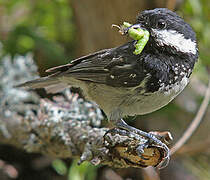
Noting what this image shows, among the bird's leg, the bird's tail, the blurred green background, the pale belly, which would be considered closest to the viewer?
the bird's leg

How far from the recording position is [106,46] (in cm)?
285

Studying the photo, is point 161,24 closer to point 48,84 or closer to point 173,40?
point 173,40

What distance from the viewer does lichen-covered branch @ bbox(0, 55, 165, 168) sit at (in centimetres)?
158

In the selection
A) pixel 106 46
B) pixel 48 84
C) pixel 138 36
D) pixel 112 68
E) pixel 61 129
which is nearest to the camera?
pixel 138 36

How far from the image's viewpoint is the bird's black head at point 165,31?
5.12 ft

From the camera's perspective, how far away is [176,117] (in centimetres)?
288

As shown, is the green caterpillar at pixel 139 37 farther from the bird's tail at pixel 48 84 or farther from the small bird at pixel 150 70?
the bird's tail at pixel 48 84

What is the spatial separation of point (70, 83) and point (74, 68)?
0.18 m

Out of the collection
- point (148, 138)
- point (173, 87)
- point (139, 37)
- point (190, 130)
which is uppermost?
point (139, 37)

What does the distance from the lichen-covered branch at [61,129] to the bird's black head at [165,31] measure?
44 cm

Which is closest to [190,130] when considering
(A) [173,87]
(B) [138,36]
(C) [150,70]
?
(A) [173,87]

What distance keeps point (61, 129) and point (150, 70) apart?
0.66 m

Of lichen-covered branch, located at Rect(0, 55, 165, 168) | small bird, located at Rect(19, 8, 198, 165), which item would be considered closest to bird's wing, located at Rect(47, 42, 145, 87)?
small bird, located at Rect(19, 8, 198, 165)

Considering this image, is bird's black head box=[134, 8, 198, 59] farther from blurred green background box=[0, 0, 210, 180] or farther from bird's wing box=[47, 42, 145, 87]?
blurred green background box=[0, 0, 210, 180]
